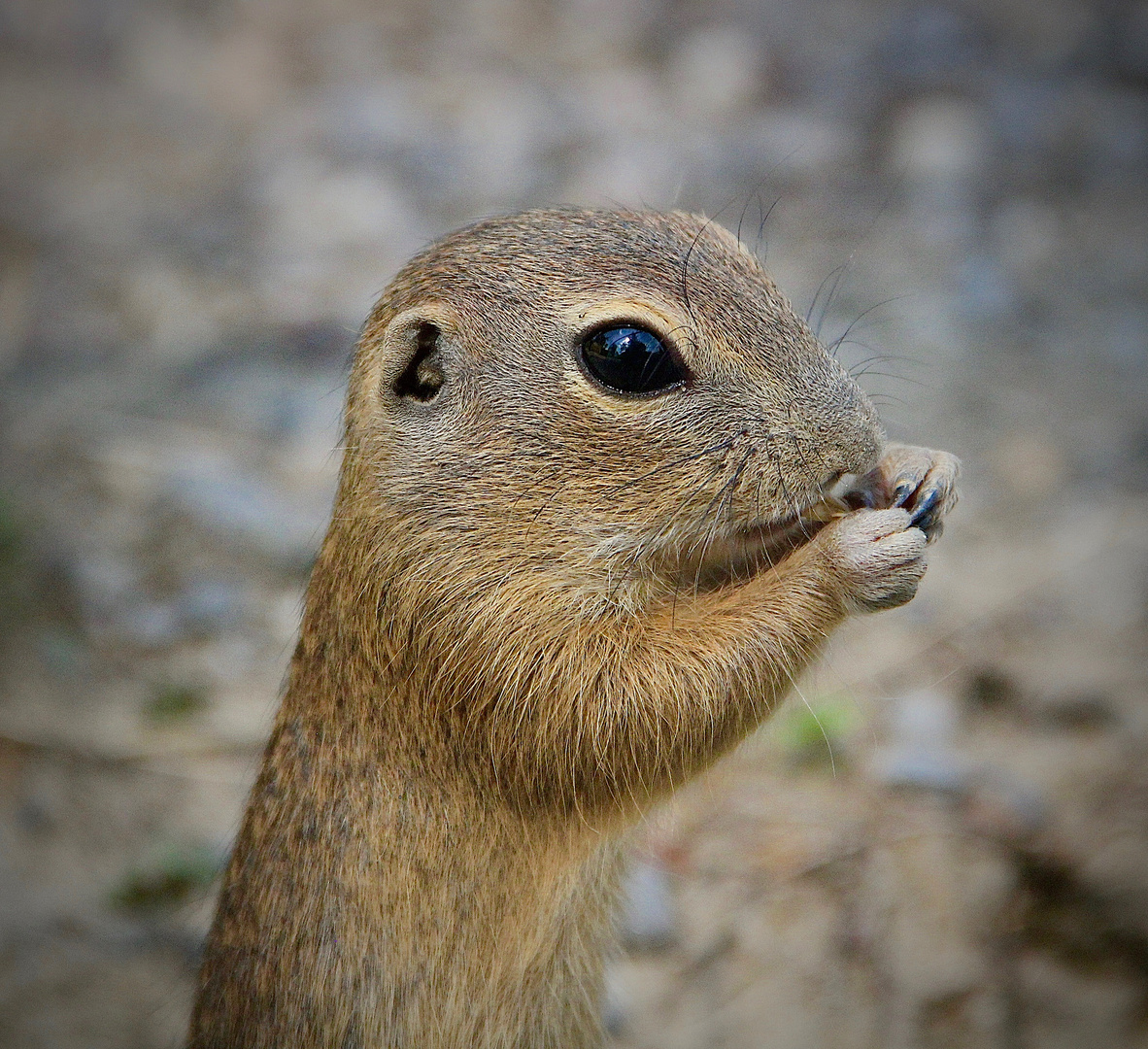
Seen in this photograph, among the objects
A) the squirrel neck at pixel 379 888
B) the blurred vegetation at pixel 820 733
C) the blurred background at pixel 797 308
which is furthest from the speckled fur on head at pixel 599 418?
the blurred vegetation at pixel 820 733

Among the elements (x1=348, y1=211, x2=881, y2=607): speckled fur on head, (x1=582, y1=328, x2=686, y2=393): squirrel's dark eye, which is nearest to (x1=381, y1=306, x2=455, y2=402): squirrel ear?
(x1=348, y1=211, x2=881, y2=607): speckled fur on head

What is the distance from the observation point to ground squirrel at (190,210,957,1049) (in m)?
2.79

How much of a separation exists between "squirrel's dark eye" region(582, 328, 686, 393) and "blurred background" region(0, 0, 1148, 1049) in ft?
2.63

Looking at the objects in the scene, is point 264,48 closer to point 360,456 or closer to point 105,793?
point 105,793

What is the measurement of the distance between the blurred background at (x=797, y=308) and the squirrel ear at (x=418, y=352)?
109 centimetres

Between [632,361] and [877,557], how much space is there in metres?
0.69

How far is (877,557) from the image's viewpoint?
2.71m

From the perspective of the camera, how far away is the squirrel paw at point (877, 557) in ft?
8.85

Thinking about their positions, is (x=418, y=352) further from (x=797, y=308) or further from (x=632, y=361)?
(x=797, y=308)

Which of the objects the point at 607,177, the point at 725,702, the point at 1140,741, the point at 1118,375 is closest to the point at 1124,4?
the point at 1118,375

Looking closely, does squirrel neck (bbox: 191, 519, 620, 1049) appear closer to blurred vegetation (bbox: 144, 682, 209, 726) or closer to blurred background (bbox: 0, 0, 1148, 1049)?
blurred background (bbox: 0, 0, 1148, 1049)

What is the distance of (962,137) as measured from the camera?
7.46 m

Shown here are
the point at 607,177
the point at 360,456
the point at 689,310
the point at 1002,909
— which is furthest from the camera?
the point at 607,177

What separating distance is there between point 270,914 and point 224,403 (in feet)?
12.7
